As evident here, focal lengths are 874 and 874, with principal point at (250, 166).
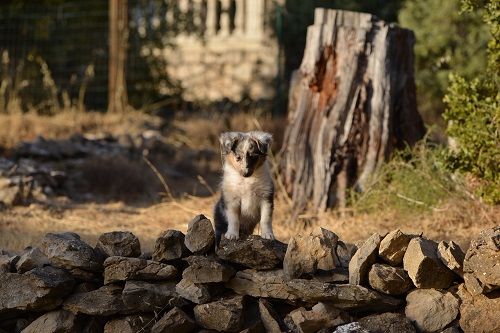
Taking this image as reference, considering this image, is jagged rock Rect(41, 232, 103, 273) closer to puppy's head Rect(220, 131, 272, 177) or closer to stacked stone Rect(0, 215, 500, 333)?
stacked stone Rect(0, 215, 500, 333)

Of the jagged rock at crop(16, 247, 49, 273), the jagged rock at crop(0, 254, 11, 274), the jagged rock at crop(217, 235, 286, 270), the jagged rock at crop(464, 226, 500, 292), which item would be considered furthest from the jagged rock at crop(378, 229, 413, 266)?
the jagged rock at crop(0, 254, 11, 274)

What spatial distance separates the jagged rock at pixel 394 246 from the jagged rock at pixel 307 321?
1.89ft

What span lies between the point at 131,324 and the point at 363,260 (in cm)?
163

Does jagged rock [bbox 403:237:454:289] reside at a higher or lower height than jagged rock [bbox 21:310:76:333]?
higher

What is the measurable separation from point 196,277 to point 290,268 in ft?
2.10

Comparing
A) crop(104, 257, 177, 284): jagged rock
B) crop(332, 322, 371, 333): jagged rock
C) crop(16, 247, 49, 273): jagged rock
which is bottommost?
crop(332, 322, 371, 333): jagged rock

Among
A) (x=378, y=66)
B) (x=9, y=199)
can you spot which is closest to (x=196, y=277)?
(x=378, y=66)

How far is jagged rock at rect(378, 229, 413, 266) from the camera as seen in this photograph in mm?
5656

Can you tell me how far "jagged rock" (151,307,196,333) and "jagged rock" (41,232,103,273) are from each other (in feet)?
2.10

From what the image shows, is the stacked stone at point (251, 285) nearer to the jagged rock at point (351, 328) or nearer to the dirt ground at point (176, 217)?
the jagged rock at point (351, 328)

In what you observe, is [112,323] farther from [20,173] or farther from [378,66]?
[20,173]

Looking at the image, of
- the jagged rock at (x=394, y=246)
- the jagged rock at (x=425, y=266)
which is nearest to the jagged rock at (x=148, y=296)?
the jagged rock at (x=394, y=246)

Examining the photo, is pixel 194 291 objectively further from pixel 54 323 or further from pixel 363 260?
pixel 363 260

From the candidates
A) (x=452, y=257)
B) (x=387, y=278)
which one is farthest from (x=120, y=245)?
(x=452, y=257)
